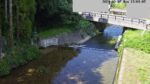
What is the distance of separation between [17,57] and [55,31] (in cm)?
1362

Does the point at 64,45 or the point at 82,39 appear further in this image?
the point at 82,39

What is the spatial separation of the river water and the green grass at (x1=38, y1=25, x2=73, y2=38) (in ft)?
7.91

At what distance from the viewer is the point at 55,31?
1583 inches

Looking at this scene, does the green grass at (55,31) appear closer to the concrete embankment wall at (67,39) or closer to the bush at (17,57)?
the concrete embankment wall at (67,39)

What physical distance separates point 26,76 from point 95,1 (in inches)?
918

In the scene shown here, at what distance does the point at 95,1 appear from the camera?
113 inches

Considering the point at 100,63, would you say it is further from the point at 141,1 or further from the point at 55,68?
the point at 141,1

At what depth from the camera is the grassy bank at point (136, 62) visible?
786 inches

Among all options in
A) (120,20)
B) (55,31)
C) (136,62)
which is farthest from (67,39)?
(136,62)

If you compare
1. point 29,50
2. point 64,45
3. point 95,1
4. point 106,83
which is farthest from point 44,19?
point 95,1

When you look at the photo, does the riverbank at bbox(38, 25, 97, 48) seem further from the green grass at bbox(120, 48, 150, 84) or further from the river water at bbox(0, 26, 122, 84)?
the green grass at bbox(120, 48, 150, 84)

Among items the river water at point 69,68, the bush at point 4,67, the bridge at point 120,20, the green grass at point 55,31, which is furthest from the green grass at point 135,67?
Result: the green grass at point 55,31

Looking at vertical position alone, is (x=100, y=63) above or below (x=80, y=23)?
below

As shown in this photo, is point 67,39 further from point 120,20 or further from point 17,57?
point 17,57
